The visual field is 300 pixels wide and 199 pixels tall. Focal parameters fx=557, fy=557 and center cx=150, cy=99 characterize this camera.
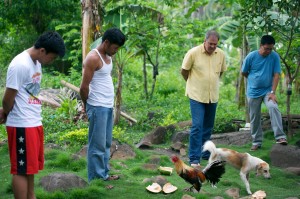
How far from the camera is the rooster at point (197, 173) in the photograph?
21.8 ft

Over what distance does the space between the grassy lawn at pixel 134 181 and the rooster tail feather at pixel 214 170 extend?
0.57 feet

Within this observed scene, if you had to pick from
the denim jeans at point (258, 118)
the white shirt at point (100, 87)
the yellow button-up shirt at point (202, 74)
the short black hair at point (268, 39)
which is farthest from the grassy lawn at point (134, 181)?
the short black hair at point (268, 39)

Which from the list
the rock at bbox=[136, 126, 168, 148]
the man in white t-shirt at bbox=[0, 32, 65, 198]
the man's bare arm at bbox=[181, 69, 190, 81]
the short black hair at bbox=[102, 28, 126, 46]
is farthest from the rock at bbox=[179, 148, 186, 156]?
the man in white t-shirt at bbox=[0, 32, 65, 198]

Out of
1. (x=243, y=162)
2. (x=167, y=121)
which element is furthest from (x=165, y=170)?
(x=167, y=121)

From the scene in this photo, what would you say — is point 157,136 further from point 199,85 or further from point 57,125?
point 199,85

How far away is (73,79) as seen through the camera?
16.9m

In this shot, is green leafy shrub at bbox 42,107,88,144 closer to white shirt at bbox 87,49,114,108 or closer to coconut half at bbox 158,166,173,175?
coconut half at bbox 158,166,173,175

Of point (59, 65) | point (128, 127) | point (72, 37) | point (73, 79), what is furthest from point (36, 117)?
point (59, 65)

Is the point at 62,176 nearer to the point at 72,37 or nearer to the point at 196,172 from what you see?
the point at 196,172

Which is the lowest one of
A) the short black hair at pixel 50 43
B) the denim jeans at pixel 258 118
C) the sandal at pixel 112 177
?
the sandal at pixel 112 177

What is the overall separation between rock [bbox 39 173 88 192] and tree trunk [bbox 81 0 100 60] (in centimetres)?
525

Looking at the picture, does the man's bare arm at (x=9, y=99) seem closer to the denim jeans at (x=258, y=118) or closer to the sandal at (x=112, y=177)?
the sandal at (x=112, y=177)

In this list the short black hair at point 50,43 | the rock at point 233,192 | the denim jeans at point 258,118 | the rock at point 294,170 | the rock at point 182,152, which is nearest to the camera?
the short black hair at point 50,43

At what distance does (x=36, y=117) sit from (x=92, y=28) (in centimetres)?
651
